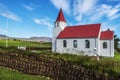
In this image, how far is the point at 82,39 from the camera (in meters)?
41.0

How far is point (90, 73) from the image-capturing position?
8.80 metres

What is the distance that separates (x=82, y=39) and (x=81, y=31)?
2.37m

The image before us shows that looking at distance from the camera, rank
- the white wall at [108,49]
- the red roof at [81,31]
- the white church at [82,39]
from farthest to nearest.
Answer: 1. the red roof at [81,31]
2. the white church at [82,39]
3. the white wall at [108,49]

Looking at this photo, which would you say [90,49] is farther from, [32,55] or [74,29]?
[32,55]

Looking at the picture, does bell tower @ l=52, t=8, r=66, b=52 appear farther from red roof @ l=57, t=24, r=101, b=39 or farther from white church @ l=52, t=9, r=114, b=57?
red roof @ l=57, t=24, r=101, b=39

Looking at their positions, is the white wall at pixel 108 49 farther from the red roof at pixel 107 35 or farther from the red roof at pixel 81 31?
the red roof at pixel 81 31

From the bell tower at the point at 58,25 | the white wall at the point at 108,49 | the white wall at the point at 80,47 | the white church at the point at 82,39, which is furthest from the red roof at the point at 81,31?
the white wall at the point at 108,49

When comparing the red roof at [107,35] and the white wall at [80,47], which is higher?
the red roof at [107,35]

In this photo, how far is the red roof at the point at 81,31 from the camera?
40.2 meters

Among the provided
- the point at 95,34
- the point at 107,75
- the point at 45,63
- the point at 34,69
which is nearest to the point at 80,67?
the point at 107,75

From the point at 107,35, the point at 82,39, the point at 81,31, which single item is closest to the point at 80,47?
the point at 82,39

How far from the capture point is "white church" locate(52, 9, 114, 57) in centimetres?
3922

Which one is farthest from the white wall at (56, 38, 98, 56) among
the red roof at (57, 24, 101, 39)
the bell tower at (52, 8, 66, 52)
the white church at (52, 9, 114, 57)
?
the bell tower at (52, 8, 66, 52)

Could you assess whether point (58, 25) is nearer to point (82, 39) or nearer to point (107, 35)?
point (82, 39)
